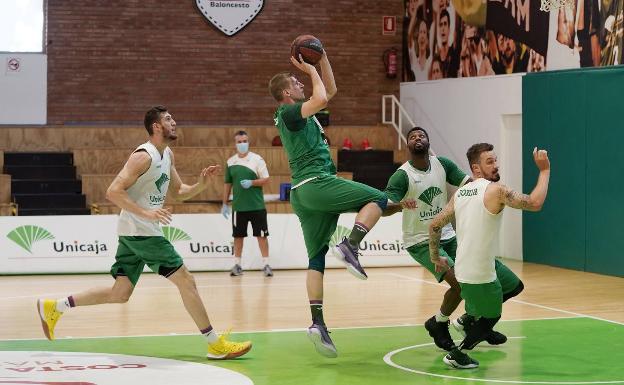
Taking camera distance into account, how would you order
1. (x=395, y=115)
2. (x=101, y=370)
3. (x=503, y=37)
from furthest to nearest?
(x=395, y=115)
(x=503, y=37)
(x=101, y=370)

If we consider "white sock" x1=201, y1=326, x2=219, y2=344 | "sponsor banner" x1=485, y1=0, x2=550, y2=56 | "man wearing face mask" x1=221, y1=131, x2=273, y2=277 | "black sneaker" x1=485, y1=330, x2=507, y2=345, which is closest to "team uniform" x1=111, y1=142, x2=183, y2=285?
"white sock" x1=201, y1=326, x2=219, y2=344

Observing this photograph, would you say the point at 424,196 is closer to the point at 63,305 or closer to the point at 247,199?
the point at 63,305

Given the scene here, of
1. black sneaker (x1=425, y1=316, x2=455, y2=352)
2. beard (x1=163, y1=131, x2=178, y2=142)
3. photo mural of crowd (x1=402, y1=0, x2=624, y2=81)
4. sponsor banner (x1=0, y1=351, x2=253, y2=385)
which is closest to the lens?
sponsor banner (x1=0, y1=351, x2=253, y2=385)

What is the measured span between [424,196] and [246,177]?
22.7 ft

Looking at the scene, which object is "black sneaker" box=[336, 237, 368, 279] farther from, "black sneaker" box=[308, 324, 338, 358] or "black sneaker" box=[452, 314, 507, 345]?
"black sneaker" box=[452, 314, 507, 345]

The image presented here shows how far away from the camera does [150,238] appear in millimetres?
9195

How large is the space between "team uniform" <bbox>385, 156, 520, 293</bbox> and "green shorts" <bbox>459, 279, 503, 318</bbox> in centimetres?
94

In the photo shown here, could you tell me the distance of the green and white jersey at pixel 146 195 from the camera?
9188 millimetres

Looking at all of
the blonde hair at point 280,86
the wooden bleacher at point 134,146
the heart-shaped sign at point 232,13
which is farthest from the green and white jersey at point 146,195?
the heart-shaped sign at point 232,13

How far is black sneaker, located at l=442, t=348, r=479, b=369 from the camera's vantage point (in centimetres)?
892

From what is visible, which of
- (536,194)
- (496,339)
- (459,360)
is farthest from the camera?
(496,339)

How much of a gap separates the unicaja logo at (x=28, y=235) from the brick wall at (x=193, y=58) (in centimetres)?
→ 632

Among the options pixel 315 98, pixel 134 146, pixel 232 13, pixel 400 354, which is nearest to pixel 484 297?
pixel 400 354

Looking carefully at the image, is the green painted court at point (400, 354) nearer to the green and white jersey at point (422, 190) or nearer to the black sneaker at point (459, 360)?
the black sneaker at point (459, 360)
